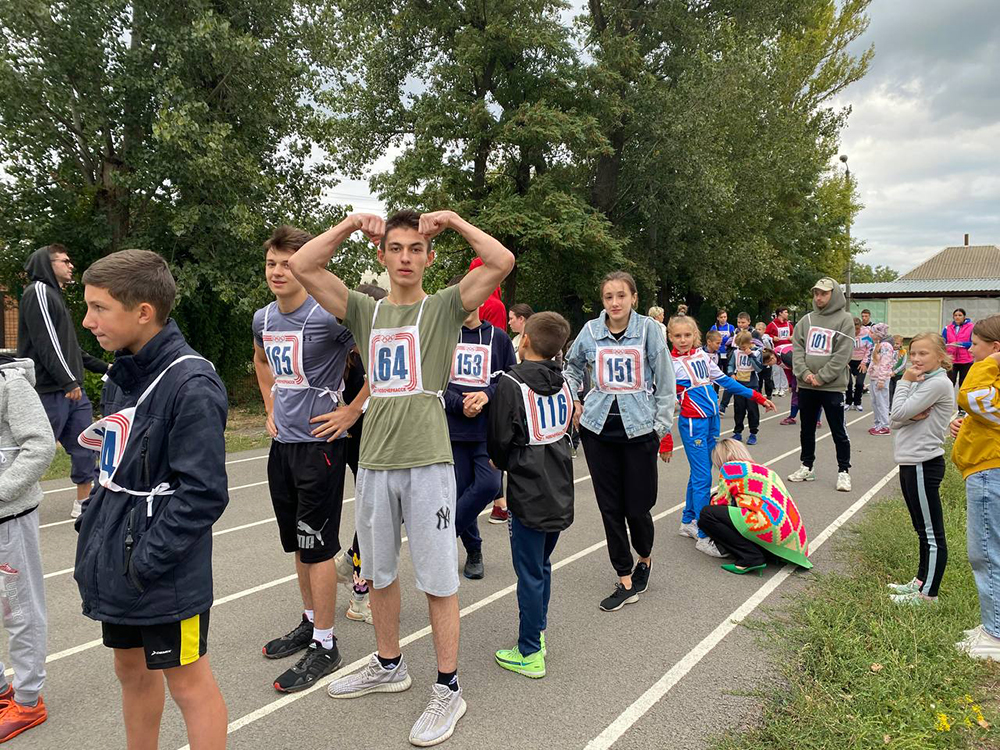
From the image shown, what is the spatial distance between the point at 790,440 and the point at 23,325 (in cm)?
1059

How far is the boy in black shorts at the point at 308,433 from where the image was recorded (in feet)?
11.4

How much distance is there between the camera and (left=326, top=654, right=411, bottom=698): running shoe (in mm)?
3332

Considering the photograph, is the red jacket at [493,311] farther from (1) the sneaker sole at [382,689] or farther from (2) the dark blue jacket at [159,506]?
(2) the dark blue jacket at [159,506]

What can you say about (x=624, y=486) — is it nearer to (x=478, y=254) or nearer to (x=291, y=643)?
(x=478, y=254)

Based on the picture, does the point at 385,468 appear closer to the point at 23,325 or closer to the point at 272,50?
the point at 23,325

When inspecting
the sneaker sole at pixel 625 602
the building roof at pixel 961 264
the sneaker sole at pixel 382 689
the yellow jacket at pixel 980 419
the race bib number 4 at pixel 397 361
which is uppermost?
the building roof at pixel 961 264

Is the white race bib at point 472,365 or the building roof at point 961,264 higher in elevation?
the building roof at point 961,264

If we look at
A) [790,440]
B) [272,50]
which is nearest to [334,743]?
[790,440]

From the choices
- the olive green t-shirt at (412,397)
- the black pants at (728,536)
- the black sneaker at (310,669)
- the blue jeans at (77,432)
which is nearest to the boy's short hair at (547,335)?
the olive green t-shirt at (412,397)

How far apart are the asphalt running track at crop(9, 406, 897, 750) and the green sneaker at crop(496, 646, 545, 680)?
0.06 meters

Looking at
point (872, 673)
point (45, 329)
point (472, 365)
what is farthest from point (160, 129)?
point (872, 673)

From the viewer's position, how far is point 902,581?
15.4ft

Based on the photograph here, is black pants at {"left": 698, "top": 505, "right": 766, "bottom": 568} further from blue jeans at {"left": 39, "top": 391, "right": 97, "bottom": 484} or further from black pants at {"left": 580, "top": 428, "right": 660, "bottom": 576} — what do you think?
blue jeans at {"left": 39, "top": 391, "right": 97, "bottom": 484}

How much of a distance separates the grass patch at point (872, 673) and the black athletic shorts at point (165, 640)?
2.20m
